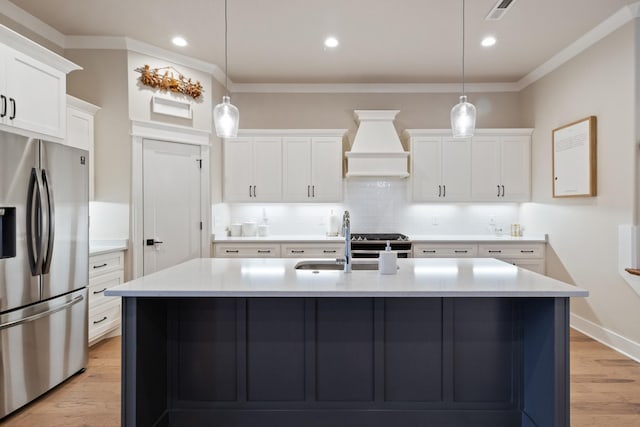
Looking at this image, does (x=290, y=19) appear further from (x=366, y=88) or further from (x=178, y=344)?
(x=178, y=344)

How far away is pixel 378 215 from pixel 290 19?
272 cm

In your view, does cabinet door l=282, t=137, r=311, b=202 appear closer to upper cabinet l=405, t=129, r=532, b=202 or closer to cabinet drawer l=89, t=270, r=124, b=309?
upper cabinet l=405, t=129, r=532, b=202

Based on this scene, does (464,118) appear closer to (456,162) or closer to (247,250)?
(456,162)

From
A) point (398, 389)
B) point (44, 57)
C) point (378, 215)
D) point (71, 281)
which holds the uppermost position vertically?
point (44, 57)

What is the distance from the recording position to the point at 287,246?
14.8 feet

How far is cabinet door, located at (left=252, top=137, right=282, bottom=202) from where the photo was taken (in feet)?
15.8

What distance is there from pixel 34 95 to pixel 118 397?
7.29 ft

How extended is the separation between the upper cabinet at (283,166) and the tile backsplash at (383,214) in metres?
0.34

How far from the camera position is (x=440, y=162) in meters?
4.80

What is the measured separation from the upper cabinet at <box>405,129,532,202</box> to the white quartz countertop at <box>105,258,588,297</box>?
247cm

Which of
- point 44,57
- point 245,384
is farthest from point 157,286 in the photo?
point 44,57

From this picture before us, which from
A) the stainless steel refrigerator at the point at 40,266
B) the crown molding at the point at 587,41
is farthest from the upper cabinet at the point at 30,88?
the crown molding at the point at 587,41

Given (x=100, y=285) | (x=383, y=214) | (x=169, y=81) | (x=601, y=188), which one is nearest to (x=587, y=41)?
(x=601, y=188)

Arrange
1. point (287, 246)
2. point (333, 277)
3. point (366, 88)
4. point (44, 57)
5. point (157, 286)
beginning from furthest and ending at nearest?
point (366, 88) → point (287, 246) → point (44, 57) → point (333, 277) → point (157, 286)
